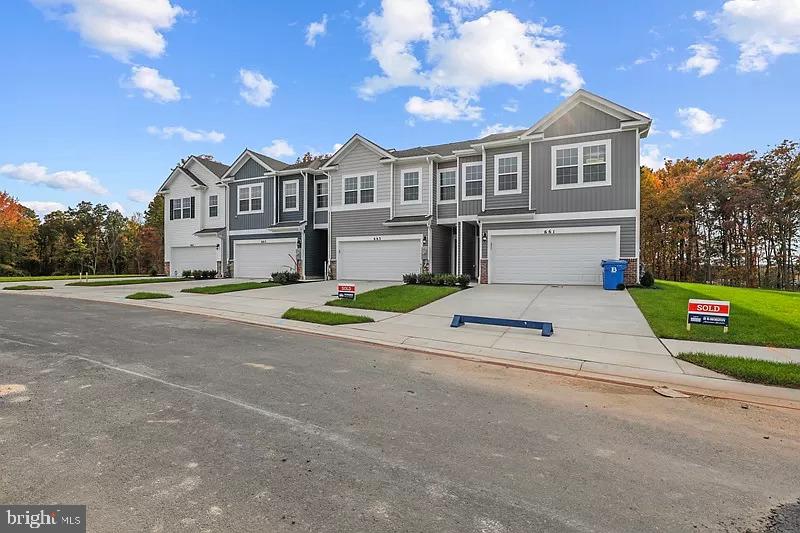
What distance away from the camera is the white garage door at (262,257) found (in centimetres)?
2328

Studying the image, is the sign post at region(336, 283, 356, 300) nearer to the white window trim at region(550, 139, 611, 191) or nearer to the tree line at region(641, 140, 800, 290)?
the white window trim at region(550, 139, 611, 191)

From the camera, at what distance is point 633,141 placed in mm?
15852

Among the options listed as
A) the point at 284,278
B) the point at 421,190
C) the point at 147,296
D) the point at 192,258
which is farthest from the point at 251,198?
the point at 147,296

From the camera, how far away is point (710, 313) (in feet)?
26.3

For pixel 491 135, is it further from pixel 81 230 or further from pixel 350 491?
pixel 81 230

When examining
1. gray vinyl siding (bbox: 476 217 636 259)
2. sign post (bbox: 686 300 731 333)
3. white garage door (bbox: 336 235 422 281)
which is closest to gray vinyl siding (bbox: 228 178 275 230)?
white garage door (bbox: 336 235 422 281)

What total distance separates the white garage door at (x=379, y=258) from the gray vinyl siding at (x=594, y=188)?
6.09 meters

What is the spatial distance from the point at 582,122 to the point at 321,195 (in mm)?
13631

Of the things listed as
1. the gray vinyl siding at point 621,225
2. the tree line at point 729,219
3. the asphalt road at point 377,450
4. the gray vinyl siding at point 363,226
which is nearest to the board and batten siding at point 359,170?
the gray vinyl siding at point 363,226

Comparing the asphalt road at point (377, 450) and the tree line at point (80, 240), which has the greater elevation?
the tree line at point (80, 240)

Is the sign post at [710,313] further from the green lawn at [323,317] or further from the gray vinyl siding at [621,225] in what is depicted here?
the gray vinyl siding at [621,225]

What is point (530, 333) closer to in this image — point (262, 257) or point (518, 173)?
point (518, 173)

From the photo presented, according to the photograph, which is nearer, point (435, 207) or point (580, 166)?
point (580, 166)

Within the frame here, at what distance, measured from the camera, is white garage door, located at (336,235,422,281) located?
20203mm
